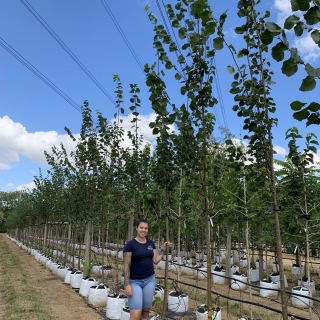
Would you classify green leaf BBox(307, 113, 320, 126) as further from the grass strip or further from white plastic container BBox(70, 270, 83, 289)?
white plastic container BBox(70, 270, 83, 289)

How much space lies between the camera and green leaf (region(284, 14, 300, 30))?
1247mm

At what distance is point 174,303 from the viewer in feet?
21.6

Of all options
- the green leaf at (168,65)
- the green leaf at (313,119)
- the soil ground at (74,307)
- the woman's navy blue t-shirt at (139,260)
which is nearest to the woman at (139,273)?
the woman's navy blue t-shirt at (139,260)

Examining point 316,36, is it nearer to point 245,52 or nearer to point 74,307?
point 245,52

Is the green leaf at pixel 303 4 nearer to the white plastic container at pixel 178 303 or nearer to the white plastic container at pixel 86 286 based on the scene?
the white plastic container at pixel 178 303

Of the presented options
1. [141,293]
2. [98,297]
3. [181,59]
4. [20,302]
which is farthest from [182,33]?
[20,302]

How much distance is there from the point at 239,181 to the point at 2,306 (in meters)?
6.63

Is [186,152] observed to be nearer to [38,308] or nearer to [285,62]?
[285,62]

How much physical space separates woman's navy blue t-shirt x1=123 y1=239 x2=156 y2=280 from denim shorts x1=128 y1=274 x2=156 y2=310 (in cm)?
6

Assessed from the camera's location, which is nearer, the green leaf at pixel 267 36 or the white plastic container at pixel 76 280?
the green leaf at pixel 267 36

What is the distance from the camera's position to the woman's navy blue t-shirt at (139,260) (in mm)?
3969

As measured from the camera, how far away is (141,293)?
3.95 m

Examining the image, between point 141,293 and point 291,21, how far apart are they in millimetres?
3566

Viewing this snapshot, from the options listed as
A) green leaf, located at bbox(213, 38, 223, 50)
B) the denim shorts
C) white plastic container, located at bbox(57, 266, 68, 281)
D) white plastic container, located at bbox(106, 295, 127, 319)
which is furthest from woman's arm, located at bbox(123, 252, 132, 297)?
white plastic container, located at bbox(57, 266, 68, 281)
